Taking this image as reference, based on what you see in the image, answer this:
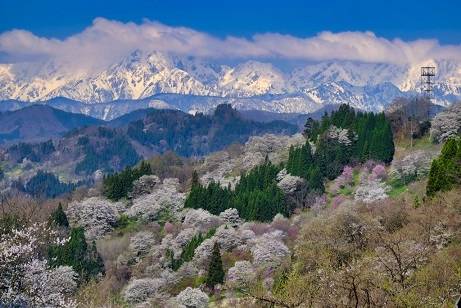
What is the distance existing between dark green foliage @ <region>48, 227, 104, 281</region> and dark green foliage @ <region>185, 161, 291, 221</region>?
24.7m

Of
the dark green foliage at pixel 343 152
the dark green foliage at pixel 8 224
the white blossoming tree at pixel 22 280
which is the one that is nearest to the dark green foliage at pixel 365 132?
the dark green foliage at pixel 343 152

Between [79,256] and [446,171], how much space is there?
208 ft

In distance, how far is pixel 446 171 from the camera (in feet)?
257

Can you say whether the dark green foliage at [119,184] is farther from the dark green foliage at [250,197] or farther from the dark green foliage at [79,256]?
the dark green foliage at [79,256]

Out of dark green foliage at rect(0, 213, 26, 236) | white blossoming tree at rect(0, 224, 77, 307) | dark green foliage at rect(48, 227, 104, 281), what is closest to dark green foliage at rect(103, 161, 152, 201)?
dark green foliage at rect(48, 227, 104, 281)

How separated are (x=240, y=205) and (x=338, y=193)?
60.7 ft

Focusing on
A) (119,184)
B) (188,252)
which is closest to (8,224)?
(188,252)

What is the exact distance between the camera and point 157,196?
135125 mm

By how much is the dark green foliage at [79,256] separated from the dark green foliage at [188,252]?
45.2ft

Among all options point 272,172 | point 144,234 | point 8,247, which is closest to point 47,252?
point 144,234

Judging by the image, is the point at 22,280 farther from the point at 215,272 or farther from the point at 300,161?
the point at 300,161

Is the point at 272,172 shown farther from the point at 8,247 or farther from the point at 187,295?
the point at 8,247

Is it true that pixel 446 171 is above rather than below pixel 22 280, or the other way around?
below

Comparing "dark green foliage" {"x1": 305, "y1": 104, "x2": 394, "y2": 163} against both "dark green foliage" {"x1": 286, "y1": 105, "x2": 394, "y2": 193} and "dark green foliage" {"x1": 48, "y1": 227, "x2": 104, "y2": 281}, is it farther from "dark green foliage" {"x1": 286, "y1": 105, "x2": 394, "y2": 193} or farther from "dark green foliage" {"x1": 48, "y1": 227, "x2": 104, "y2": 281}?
"dark green foliage" {"x1": 48, "y1": 227, "x2": 104, "y2": 281}
